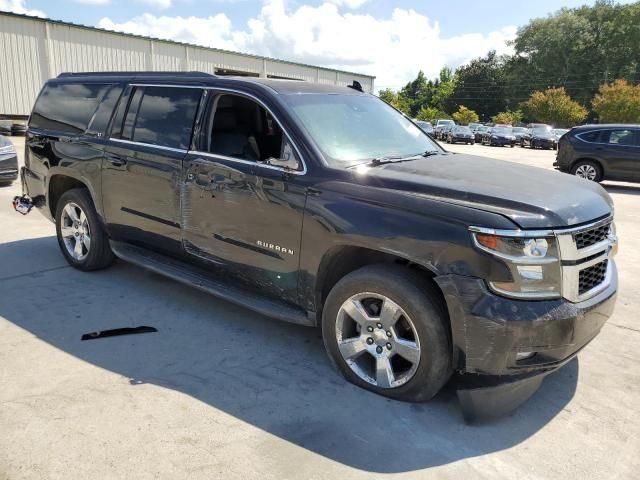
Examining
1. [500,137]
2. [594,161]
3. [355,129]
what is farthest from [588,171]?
[500,137]

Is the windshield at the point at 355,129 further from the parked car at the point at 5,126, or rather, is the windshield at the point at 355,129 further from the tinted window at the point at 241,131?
the parked car at the point at 5,126

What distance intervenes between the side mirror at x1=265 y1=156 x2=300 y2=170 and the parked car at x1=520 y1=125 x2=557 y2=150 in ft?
123

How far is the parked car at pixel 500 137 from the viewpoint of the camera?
3923cm

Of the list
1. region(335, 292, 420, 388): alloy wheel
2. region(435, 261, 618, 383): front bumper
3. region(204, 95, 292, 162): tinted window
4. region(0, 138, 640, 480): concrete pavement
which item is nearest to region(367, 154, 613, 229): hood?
region(435, 261, 618, 383): front bumper

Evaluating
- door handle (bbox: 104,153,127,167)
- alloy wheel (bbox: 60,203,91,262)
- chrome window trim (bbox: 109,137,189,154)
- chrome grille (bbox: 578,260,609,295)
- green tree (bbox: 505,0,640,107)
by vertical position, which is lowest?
alloy wheel (bbox: 60,203,91,262)

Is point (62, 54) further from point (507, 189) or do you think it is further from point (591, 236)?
point (591, 236)

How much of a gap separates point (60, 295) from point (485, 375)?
3.71 meters

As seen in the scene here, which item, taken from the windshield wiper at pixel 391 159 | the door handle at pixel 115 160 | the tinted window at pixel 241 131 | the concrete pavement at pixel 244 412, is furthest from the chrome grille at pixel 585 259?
the door handle at pixel 115 160

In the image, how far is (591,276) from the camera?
313 centimetres

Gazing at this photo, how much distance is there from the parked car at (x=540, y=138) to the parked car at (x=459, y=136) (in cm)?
375

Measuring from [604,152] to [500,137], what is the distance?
26.2 metres

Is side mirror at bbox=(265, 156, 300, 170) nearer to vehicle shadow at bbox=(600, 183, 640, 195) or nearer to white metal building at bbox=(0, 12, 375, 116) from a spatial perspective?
vehicle shadow at bbox=(600, 183, 640, 195)

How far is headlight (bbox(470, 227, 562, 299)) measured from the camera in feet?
9.09

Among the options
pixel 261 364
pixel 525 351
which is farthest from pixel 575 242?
pixel 261 364
